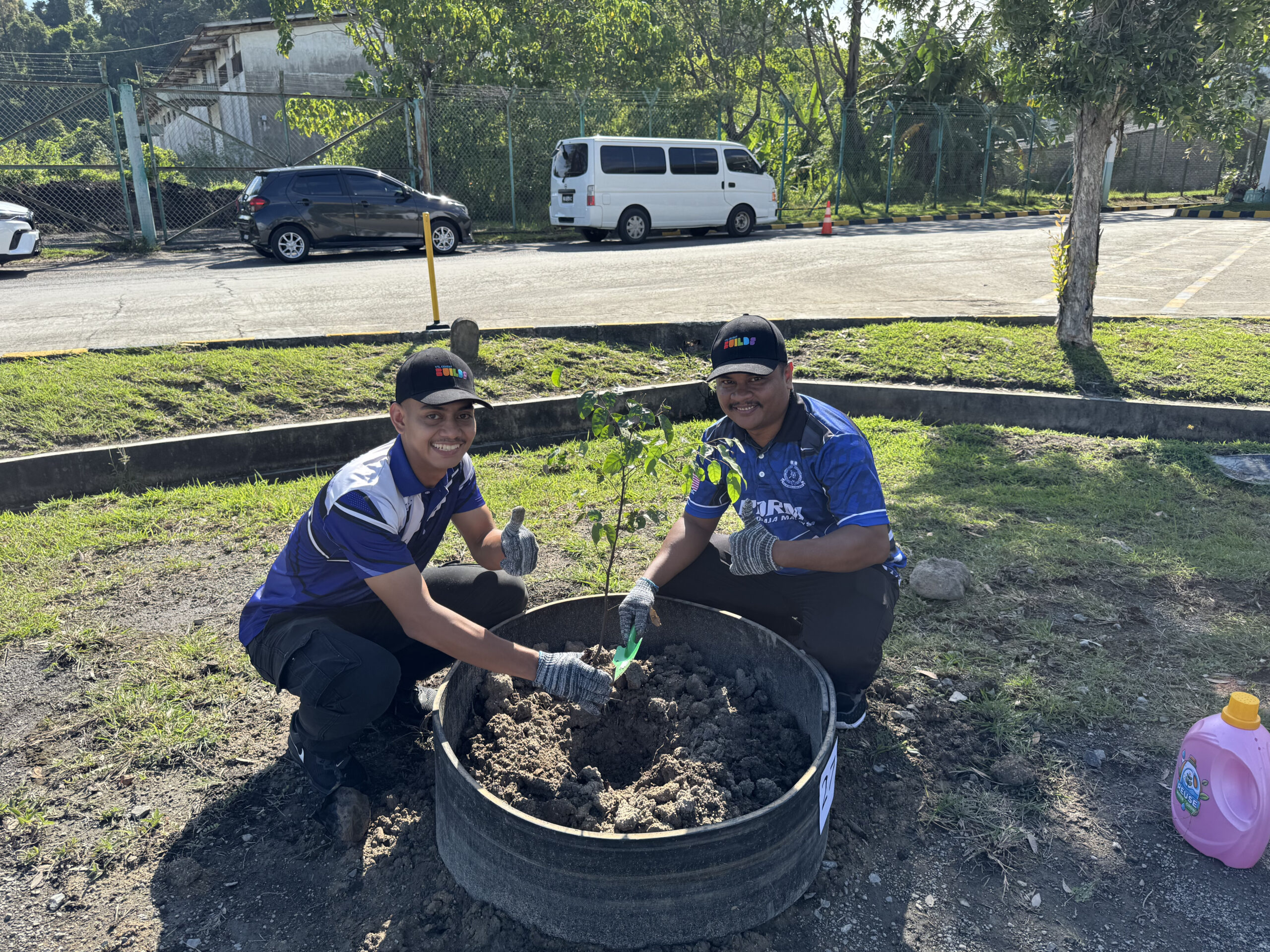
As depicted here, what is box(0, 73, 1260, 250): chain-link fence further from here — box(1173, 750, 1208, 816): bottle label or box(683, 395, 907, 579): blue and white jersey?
box(1173, 750, 1208, 816): bottle label

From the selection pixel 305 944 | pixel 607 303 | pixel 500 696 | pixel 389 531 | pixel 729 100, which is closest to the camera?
pixel 305 944

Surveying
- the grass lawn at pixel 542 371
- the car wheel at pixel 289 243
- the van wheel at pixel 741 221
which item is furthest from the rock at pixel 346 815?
the van wheel at pixel 741 221

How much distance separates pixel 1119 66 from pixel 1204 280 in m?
5.48

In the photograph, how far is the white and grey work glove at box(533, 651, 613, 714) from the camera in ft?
8.09

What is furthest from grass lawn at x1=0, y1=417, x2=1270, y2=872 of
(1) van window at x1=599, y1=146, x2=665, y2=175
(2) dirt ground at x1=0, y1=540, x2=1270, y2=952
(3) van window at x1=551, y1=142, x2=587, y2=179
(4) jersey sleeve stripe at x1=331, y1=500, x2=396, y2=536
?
(3) van window at x1=551, y1=142, x2=587, y2=179

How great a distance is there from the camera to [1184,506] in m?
4.79

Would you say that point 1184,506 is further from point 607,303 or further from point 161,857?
point 607,303

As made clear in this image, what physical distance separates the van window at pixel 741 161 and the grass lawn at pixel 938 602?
11.4 m

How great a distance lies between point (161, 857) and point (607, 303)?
22.8 feet

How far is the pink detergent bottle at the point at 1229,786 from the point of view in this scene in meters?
2.39

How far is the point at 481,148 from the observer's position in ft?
56.9

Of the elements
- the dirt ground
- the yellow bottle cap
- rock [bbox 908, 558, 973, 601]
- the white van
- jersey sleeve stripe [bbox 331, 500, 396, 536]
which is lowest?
the dirt ground

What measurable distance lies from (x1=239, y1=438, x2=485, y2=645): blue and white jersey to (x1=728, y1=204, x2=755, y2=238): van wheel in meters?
14.1

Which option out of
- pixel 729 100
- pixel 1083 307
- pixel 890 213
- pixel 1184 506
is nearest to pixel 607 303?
pixel 1083 307
